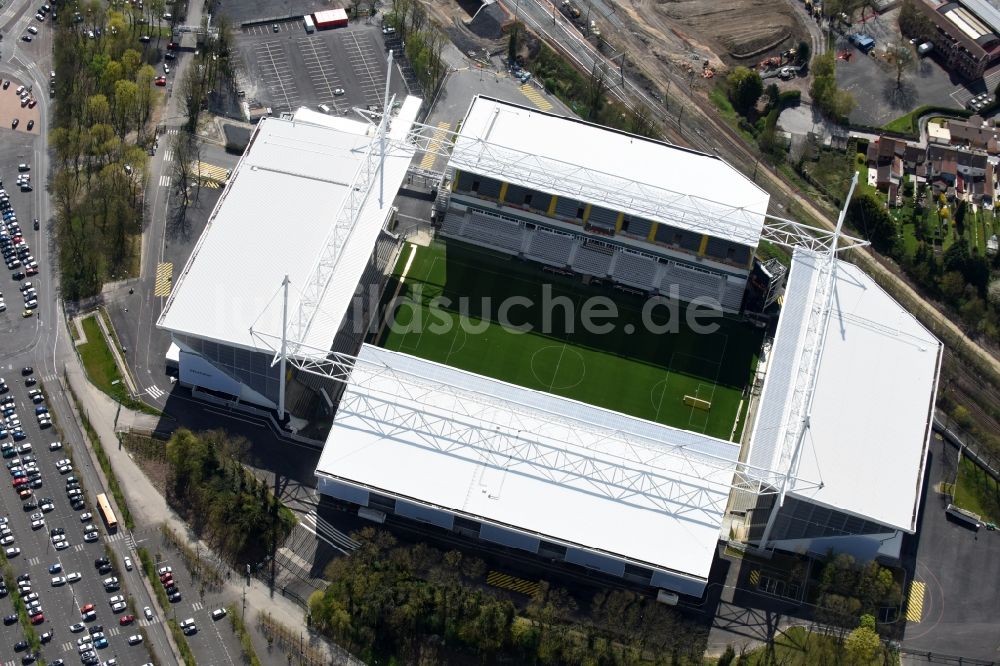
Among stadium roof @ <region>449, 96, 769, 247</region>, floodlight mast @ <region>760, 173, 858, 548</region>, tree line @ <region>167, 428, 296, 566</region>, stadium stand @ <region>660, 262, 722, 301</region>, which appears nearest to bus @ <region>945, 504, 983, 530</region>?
floodlight mast @ <region>760, 173, 858, 548</region>

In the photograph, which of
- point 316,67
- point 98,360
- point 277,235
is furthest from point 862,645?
point 316,67

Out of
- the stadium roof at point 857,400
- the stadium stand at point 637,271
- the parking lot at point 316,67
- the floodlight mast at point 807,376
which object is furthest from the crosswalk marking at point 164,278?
the floodlight mast at point 807,376

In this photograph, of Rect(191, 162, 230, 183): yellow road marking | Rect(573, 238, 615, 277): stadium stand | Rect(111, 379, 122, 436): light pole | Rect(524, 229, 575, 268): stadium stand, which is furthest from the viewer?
Rect(191, 162, 230, 183): yellow road marking

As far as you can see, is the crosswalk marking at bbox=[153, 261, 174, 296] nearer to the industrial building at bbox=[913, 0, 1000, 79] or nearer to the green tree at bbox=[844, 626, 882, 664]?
the green tree at bbox=[844, 626, 882, 664]

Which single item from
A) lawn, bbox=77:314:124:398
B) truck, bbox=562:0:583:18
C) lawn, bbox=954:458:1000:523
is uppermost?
truck, bbox=562:0:583:18

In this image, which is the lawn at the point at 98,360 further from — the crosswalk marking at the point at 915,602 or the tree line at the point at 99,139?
the crosswalk marking at the point at 915,602

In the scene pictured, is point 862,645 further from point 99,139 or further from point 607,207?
point 99,139

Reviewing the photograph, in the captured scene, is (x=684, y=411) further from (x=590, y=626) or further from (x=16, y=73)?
(x=16, y=73)
